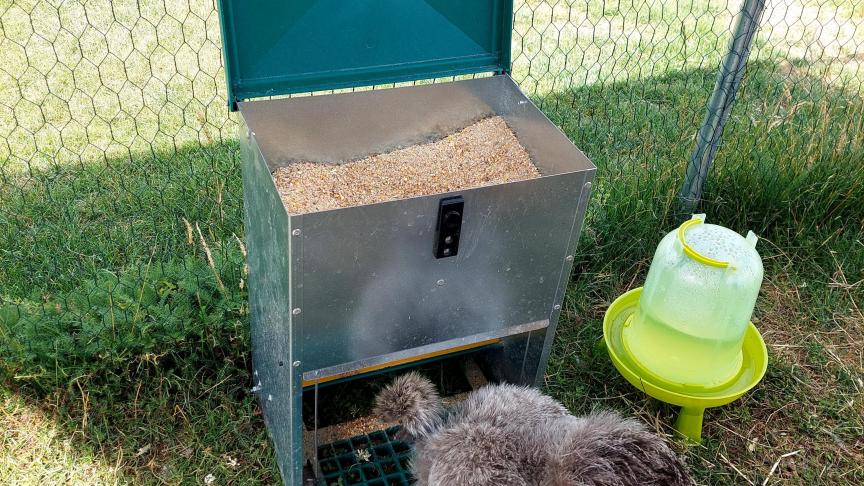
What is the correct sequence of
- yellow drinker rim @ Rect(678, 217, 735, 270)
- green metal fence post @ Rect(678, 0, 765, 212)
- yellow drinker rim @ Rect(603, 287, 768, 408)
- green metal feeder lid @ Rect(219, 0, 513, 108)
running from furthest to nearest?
green metal fence post @ Rect(678, 0, 765, 212)
yellow drinker rim @ Rect(603, 287, 768, 408)
yellow drinker rim @ Rect(678, 217, 735, 270)
green metal feeder lid @ Rect(219, 0, 513, 108)

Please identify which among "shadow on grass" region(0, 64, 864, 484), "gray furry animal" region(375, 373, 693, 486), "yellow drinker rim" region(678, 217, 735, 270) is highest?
"yellow drinker rim" region(678, 217, 735, 270)

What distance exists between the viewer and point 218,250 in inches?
A: 134

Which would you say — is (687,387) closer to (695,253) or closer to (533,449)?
(695,253)

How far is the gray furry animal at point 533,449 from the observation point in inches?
84.3

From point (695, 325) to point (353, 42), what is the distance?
150 cm

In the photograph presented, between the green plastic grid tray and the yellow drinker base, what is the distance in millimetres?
872

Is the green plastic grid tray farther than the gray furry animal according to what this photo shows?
Yes

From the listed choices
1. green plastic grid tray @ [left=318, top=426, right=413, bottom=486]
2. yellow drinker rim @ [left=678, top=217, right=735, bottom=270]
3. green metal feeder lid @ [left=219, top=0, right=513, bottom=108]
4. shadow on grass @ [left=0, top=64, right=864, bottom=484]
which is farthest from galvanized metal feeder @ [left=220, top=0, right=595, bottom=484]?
yellow drinker rim @ [left=678, top=217, right=735, bottom=270]

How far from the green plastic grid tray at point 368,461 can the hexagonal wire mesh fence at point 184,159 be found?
662mm

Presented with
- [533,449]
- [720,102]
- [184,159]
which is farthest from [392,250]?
[184,159]

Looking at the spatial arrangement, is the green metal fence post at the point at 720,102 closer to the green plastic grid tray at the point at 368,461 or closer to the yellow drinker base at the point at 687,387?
the yellow drinker base at the point at 687,387

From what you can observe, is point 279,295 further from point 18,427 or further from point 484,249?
point 18,427

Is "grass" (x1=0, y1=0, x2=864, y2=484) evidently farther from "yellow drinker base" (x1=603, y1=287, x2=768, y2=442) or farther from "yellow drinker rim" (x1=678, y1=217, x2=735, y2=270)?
"yellow drinker rim" (x1=678, y1=217, x2=735, y2=270)

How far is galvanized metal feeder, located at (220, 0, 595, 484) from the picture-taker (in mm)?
2152
